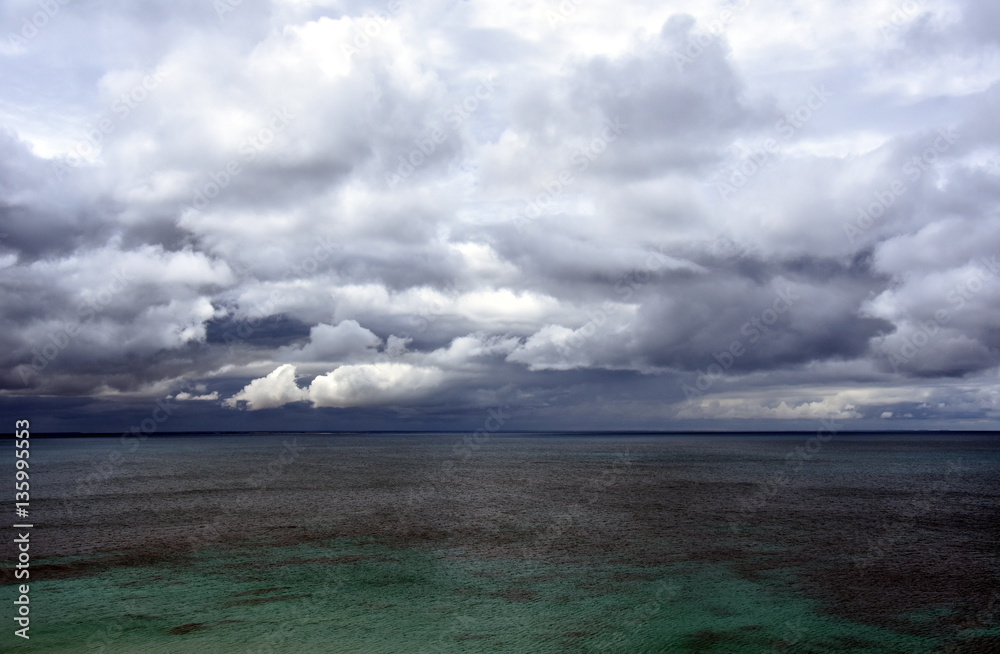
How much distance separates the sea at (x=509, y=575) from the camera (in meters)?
26.0

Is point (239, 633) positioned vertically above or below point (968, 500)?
above

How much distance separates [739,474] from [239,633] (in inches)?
3758

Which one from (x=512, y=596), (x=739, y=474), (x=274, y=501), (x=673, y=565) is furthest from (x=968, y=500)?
(x=274, y=501)

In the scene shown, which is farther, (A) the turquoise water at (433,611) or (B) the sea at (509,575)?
(B) the sea at (509,575)

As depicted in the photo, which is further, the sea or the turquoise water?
the sea

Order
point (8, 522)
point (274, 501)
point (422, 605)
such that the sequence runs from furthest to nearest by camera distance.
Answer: point (274, 501), point (8, 522), point (422, 605)

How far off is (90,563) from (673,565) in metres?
32.8

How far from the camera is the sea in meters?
26.0

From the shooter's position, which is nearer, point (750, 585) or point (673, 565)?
point (750, 585)

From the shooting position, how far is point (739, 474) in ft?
353

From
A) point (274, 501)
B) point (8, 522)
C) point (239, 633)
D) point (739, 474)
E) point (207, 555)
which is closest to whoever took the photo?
point (239, 633)

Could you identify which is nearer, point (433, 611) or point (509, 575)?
point (433, 611)

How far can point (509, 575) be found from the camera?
35469mm

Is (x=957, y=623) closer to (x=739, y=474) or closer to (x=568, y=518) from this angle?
(x=568, y=518)
